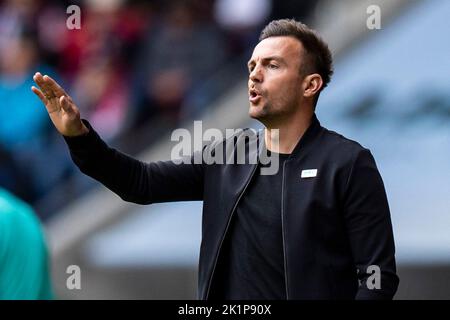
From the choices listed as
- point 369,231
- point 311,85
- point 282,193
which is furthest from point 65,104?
point 369,231

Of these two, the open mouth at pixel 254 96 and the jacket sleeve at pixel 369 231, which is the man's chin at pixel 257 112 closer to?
the open mouth at pixel 254 96

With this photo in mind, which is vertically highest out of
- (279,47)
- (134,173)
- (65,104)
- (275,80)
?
(279,47)

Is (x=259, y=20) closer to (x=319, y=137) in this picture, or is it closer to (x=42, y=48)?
(x=42, y=48)

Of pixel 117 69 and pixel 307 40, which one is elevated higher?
pixel 117 69

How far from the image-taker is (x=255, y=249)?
356 centimetres

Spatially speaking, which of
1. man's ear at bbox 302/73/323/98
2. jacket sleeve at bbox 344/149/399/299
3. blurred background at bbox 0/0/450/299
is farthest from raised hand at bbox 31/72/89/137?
blurred background at bbox 0/0/450/299

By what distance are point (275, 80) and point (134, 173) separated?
2.09 ft

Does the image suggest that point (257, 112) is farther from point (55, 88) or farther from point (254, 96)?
point (55, 88)

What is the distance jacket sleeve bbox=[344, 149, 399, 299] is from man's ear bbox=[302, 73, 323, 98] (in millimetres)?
419

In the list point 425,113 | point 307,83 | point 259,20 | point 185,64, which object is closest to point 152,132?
point 185,64

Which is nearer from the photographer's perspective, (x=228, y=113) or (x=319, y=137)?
(x=319, y=137)

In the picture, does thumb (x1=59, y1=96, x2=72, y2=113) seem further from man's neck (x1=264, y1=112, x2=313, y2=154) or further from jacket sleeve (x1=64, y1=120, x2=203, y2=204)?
man's neck (x1=264, y1=112, x2=313, y2=154)

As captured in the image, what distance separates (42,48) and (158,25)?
44.5 inches
